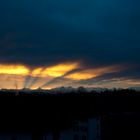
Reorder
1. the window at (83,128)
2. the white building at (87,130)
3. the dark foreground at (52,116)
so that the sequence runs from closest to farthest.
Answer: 1. the dark foreground at (52,116)
2. the white building at (87,130)
3. the window at (83,128)

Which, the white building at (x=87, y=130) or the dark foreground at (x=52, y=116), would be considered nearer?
the dark foreground at (x=52, y=116)

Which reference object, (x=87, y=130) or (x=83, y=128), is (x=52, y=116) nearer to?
(x=87, y=130)

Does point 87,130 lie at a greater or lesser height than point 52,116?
lesser

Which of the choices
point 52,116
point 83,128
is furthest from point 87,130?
point 52,116

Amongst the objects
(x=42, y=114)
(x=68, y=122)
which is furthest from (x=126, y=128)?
(x=42, y=114)

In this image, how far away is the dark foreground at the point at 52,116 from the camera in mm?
31973

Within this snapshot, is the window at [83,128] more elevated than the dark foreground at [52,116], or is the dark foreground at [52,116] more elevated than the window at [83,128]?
the dark foreground at [52,116]

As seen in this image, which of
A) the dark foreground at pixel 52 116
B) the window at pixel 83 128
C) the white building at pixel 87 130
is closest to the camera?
the dark foreground at pixel 52 116

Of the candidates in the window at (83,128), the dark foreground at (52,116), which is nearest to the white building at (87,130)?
the window at (83,128)

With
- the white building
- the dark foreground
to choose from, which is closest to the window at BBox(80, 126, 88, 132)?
the white building

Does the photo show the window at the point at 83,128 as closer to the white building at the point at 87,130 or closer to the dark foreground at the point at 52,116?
the white building at the point at 87,130

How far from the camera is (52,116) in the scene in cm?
3428

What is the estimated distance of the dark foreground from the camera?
32.0 m

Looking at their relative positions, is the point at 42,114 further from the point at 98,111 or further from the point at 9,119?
the point at 98,111
